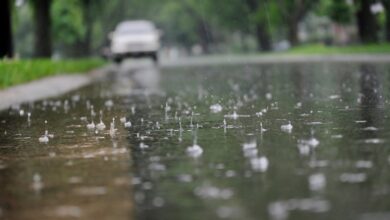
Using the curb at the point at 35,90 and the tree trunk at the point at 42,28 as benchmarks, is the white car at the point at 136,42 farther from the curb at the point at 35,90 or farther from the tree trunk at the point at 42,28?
the curb at the point at 35,90

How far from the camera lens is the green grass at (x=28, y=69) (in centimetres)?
2183

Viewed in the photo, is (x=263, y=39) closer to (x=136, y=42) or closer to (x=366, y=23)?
(x=366, y=23)

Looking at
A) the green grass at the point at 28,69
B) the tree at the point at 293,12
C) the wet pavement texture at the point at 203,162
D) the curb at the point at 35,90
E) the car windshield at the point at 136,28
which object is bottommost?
the wet pavement texture at the point at 203,162

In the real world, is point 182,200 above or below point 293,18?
below

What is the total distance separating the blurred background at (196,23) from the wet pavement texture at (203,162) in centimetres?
1968

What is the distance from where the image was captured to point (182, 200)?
5684 millimetres

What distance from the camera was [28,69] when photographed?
25141 mm

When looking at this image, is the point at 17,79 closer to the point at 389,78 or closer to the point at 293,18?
the point at 389,78

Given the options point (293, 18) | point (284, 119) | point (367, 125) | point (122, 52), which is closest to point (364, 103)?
point (284, 119)

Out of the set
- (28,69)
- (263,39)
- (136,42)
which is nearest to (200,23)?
(263,39)

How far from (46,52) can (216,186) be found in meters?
32.6

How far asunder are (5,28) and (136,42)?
59.2 ft

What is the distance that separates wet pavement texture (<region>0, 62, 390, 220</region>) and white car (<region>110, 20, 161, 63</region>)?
34.3 metres

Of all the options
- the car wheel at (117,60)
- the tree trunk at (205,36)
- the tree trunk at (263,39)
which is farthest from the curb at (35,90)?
the tree trunk at (205,36)
